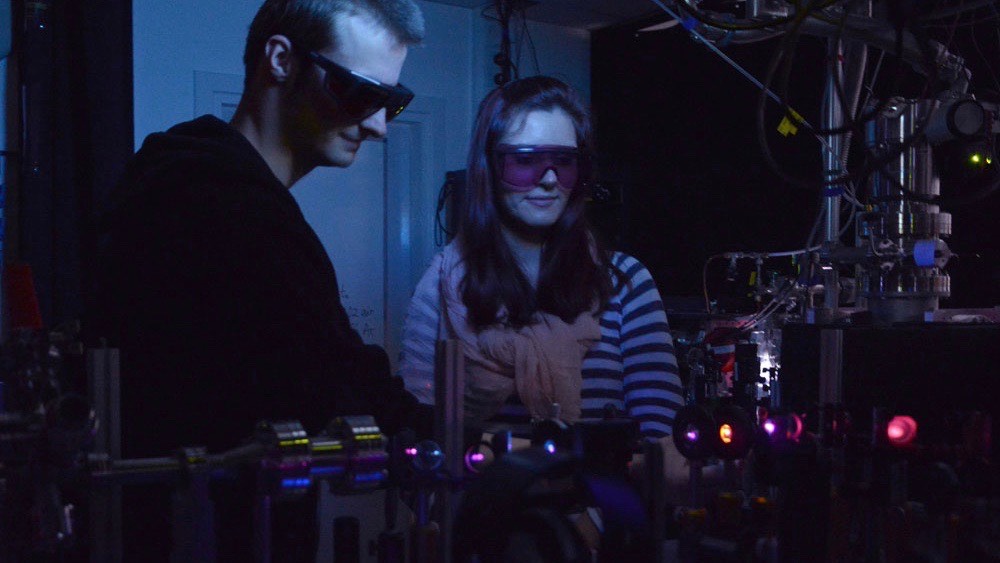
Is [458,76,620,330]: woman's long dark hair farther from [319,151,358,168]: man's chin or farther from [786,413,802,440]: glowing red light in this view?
→ [786,413,802,440]: glowing red light

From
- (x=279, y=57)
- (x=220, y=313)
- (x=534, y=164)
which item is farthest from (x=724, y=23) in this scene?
(x=220, y=313)

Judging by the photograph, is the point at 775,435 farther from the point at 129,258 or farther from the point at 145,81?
the point at 145,81

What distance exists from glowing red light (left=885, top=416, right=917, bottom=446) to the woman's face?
1020mm

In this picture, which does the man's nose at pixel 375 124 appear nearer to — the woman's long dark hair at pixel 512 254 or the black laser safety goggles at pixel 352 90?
the black laser safety goggles at pixel 352 90

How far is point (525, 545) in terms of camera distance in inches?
28.5

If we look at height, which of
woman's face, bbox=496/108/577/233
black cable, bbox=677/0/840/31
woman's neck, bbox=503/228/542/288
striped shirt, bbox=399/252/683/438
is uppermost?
black cable, bbox=677/0/840/31

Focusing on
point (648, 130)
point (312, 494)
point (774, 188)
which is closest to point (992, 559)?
point (312, 494)

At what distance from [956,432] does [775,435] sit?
0.64 feet

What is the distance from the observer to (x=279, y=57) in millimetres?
1323

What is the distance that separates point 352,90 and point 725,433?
0.70 m

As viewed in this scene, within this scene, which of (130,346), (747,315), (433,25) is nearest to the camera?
(130,346)

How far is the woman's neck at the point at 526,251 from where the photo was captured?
1968 millimetres

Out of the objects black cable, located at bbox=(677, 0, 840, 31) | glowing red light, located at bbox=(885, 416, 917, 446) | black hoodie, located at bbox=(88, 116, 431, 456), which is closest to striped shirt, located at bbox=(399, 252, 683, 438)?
black cable, located at bbox=(677, 0, 840, 31)

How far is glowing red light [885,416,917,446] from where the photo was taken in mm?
947
